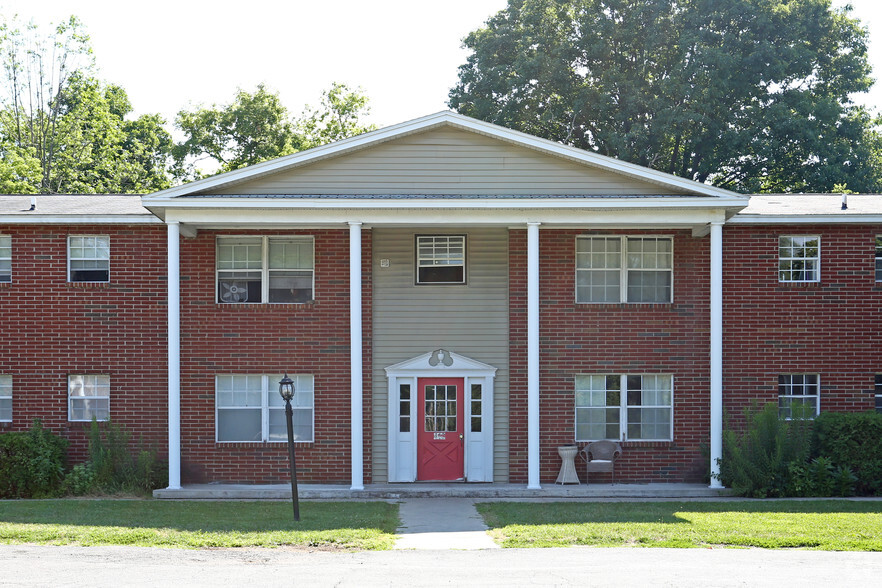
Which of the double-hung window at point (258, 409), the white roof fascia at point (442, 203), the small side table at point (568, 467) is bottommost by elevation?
the small side table at point (568, 467)

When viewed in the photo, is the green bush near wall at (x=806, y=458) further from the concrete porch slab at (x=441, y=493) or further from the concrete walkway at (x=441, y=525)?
the concrete walkway at (x=441, y=525)

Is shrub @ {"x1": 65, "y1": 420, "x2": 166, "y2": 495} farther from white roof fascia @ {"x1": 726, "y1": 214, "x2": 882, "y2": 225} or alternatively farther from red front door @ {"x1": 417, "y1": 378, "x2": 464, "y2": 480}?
white roof fascia @ {"x1": 726, "y1": 214, "x2": 882, "y2": 225}

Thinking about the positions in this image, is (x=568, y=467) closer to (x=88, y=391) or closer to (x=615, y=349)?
(x=615, y=349)

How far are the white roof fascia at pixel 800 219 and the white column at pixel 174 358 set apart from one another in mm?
10287

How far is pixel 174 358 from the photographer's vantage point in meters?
19.2

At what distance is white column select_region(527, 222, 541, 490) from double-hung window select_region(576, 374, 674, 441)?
149cm

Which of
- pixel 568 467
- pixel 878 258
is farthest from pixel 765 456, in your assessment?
pixel 878 258

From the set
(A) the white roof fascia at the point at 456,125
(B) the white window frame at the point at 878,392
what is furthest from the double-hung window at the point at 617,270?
(B) the white window frame at the point at 878,392

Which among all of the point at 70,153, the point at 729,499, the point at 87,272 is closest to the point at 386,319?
the point at 87,272

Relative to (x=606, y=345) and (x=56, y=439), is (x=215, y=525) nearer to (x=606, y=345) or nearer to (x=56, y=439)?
(x=56, y=439)

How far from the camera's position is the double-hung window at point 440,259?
2061cm

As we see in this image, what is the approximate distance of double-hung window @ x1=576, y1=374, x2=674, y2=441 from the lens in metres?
20.5

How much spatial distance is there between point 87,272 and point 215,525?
7.34m

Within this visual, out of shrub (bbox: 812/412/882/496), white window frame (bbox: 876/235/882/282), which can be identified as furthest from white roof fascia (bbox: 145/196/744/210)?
shrub (bbox: 812/412/882/496)
